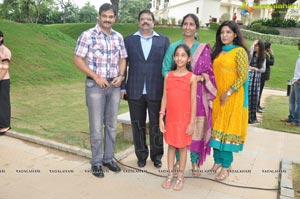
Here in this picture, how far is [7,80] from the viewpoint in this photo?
5129 mm

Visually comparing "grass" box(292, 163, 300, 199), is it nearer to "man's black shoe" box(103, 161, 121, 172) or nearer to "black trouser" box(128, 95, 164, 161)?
"black trouser" box(128, 95, 164, 161)

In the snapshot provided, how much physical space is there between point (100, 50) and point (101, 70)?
0.22 metres

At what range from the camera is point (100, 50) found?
131 inches

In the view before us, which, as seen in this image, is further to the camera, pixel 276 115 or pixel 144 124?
pixel 276 115

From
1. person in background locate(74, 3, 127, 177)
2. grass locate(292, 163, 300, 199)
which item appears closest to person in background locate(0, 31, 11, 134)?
person in background locate(74, 3, 127, 177)

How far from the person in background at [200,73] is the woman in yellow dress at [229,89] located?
0.41ft

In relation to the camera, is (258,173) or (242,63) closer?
(242,63)

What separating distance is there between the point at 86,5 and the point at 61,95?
5051 centimetres

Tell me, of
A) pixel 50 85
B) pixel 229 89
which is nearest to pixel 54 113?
pixel 50 85

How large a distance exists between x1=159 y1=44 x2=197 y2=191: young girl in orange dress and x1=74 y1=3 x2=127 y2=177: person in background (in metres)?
0.63

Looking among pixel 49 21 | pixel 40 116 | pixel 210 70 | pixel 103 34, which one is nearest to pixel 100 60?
pixel 103 34

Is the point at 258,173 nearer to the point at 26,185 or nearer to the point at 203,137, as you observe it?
the point at 203,137

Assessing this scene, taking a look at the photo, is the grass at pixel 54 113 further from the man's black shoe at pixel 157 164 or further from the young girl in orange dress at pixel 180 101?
the young girl in orange dress at pixel 180 101

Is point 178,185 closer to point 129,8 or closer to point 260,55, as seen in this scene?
point 260,55
